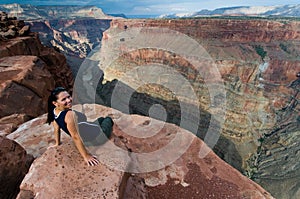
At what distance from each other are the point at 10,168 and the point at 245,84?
41823 mm

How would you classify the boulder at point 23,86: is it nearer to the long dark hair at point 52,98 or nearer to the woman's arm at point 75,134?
the long dark hair at point 52,98

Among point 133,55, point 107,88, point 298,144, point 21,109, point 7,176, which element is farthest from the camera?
point 133,55

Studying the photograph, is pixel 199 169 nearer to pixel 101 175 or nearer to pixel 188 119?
pixel 101 175

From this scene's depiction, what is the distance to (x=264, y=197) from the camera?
5977 mm

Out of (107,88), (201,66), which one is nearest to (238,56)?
(201,66)

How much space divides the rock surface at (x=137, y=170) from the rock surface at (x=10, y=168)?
0.94 meters

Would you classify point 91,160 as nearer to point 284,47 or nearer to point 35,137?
point 35,137

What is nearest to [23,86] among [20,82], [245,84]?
[20,82]

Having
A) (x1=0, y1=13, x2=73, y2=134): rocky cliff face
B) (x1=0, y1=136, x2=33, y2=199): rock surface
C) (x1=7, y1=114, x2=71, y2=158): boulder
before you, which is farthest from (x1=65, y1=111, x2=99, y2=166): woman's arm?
(x1=0, y1=13, x2=73, y2=134): rocky cliff face

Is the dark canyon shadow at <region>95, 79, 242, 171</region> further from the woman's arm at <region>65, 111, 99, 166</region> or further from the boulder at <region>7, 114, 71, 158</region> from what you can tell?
the woman's arm at <region>65, 111, 99, 166</region>

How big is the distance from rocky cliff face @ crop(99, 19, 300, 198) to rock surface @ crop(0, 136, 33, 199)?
1088 inches

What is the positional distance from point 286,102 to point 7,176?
41901 millimetres

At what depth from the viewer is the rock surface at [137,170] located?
385 cm

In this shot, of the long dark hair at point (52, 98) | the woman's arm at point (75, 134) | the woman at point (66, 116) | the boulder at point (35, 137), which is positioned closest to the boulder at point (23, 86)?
the boulder at point (35, 137)
